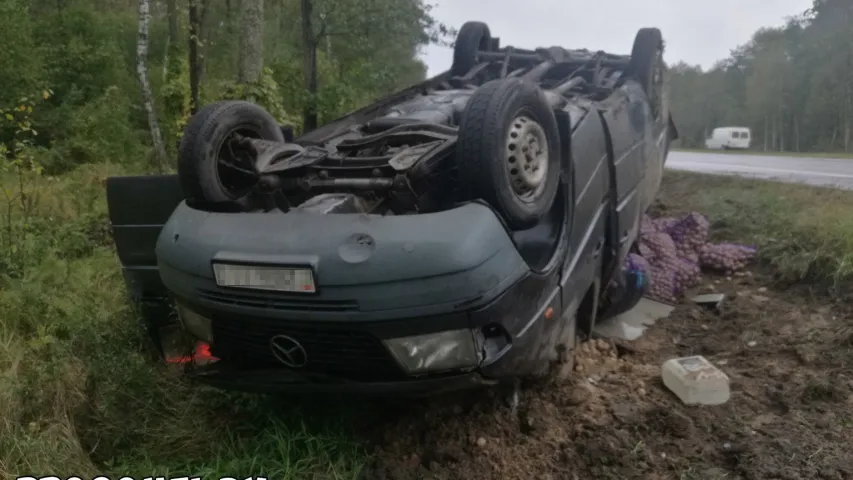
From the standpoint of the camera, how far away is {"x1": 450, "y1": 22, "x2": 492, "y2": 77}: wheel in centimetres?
538

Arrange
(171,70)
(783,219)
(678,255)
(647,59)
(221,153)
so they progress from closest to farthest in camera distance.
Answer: (221,153), (647,59), (678,255), (783,219), (171,70)

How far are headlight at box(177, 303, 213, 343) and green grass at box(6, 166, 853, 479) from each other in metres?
0.49

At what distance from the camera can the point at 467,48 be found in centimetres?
541

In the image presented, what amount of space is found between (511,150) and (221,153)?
1385 mm

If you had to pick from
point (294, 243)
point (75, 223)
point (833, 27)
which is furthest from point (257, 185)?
point (833, 27)

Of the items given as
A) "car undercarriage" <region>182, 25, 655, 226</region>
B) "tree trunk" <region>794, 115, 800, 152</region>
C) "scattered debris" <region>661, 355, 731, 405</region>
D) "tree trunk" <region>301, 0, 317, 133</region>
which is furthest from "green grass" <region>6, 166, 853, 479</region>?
"tree trunk" <region>794, 115, 800, 152</region>

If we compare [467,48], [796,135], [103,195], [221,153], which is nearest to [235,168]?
[221,153]

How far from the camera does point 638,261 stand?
505 cm

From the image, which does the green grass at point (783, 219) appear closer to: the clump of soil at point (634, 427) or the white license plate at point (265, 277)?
the clump of soil at point (634, 427)

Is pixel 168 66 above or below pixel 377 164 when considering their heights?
above

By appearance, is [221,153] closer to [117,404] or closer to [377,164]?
[377,164]

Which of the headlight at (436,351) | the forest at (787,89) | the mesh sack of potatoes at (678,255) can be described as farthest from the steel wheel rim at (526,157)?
the forest at (787,89)

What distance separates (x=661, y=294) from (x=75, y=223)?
18.6 feet

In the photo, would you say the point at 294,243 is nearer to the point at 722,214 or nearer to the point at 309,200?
the point at 309,200
